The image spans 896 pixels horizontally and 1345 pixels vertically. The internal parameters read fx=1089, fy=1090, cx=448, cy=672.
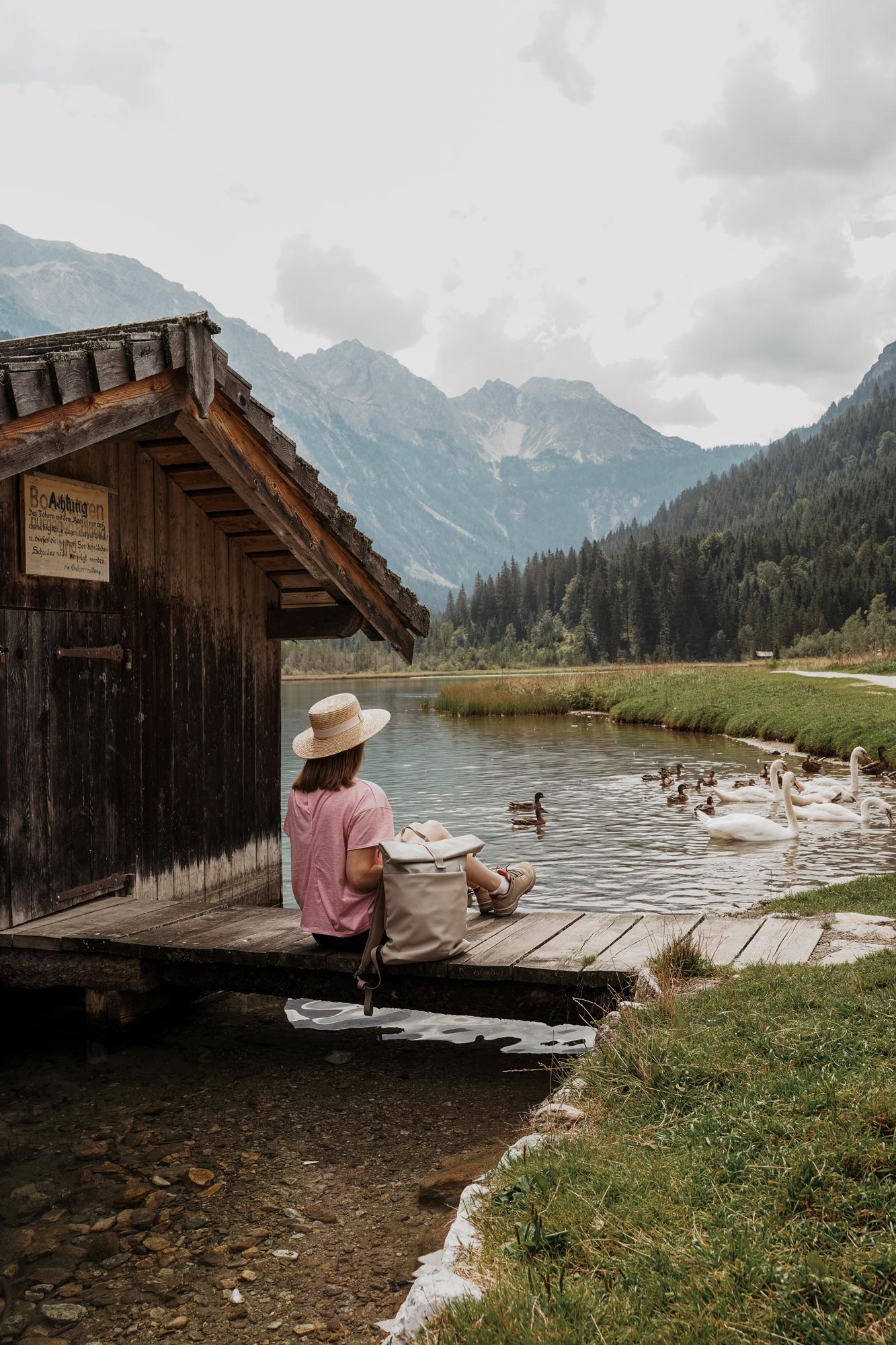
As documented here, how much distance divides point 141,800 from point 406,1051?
2.84m

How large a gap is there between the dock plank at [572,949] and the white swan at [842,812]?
10.5 m

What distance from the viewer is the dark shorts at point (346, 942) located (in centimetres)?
695

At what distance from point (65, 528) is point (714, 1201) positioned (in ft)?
20.2

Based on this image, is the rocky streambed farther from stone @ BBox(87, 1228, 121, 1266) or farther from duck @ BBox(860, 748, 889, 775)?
duck @ BBox(860, 748, 889, 775)

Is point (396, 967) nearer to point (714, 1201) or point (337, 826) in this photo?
point (337, 826)

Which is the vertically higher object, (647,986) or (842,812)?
(647,986)

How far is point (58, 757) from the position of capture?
768 centimetres

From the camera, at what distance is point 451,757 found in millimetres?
30672

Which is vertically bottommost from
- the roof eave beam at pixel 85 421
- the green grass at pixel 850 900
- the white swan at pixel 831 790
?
the white swan at pixel 831 790

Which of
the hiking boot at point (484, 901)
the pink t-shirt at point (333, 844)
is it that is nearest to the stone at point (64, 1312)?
the pink t-shirt at point (333, 844)

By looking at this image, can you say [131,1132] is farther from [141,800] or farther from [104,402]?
[104,402]

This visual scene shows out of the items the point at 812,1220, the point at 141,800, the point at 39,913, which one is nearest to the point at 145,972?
the point at 39,913

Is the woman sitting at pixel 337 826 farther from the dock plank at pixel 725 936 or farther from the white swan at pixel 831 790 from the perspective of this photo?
the white swan at pixel 831 790

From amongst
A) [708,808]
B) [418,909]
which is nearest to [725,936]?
[418,909]
